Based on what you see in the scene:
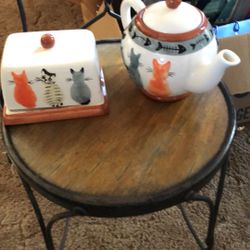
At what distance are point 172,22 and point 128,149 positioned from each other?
0.65 ft

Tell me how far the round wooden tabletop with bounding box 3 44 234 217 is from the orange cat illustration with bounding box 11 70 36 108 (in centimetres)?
4

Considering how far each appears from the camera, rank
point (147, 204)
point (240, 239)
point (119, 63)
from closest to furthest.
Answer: point (147, 204) < point (119, 63) < point (240, 239)

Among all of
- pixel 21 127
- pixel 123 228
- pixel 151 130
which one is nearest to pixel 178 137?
pixel 151 130

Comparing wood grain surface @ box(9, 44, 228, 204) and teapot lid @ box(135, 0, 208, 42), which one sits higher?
Result: teapot lid @ box(135, 0, 208, 42)

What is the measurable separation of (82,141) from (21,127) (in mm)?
107

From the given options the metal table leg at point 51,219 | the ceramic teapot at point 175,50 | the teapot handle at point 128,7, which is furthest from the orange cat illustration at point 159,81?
the metal table leg at point 51,219

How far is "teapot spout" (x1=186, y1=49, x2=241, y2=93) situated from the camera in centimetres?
63

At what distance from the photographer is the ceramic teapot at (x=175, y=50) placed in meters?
0.64

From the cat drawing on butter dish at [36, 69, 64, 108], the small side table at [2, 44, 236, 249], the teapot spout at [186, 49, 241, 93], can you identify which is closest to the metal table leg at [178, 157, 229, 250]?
the small side table at [2, 44, 236, 249]

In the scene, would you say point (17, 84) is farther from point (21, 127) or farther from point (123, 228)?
point (123, 228)

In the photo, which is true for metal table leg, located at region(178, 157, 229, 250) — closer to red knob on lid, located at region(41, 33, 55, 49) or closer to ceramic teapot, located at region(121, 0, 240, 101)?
ceramic teapot, located at region(121, 0, 240, 101)

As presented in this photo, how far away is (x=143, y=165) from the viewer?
656 mm

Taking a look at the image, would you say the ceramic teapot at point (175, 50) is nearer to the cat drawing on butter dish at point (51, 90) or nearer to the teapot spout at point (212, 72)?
the teapot spout at point (212, 72)

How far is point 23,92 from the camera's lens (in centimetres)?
68
